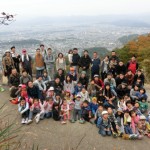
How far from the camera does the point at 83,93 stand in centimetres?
909

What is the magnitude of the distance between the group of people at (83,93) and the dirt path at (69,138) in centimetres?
20

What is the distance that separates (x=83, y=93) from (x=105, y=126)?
5.71ft

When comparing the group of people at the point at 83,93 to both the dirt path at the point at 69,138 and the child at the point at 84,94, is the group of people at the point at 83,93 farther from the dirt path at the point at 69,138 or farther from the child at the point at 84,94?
the dirt path at the point at 69,138

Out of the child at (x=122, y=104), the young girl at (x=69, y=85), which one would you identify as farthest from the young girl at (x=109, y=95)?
the young girl at (x=69, y=85)

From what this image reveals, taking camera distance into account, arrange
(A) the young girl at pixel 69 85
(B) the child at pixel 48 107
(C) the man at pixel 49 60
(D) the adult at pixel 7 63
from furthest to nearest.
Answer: (C) the man at pixel 49 60 → (D) the adult at pixel 7 63 → (A) the young girl at pixel 69 85 → (B) the child at pixel 48 107

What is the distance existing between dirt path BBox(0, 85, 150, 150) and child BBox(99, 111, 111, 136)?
0.16 meters

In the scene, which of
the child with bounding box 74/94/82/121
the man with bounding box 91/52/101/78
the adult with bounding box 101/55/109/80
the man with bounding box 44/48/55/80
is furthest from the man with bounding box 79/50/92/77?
the child with bounding box 74/94/82/121

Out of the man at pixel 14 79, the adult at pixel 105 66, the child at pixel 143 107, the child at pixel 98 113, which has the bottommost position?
the child at pixel 143 107

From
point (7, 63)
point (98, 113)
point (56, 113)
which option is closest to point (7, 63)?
point (7, 63)

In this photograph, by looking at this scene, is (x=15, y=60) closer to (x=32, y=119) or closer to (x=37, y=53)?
(x=37, y=53)

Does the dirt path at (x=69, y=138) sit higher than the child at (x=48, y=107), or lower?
lower

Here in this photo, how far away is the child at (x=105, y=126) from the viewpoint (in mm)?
7613

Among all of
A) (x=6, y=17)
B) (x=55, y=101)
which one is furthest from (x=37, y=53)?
(x=6, y=17)

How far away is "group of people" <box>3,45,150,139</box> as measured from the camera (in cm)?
794
